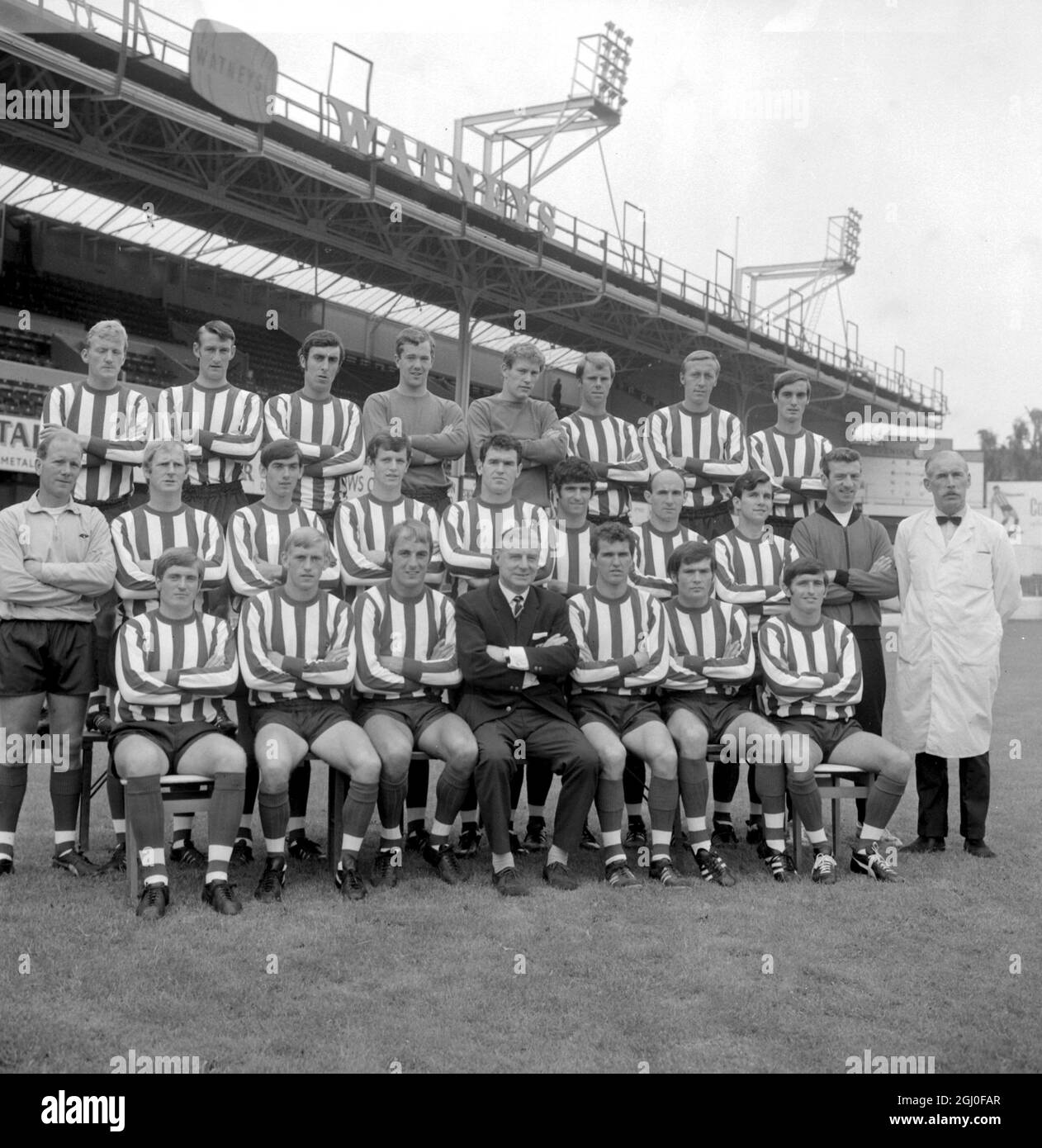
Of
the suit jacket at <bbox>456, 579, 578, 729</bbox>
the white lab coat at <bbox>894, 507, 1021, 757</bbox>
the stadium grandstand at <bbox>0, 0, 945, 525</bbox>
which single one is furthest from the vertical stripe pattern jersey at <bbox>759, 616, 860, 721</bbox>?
the stadium grandstand at <bbox>0, 0, 945, 525</bbox>

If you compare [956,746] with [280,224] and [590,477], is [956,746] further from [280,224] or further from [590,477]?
[280,224]

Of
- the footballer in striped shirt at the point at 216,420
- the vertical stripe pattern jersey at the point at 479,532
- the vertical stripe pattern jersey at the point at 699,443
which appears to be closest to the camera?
the vertical stripe pattern jersey at the point at 479,532

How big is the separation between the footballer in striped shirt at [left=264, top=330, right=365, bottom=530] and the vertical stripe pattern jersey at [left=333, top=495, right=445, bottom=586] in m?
0.29

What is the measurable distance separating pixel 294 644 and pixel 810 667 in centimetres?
240

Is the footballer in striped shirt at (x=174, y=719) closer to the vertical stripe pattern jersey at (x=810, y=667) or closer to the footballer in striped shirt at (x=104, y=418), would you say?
the footballer in striped shirt at (x=104, y=418)

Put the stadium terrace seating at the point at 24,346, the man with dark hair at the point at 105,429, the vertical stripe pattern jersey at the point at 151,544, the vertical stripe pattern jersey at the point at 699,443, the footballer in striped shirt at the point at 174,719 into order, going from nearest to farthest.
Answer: the footballer in striped shirt at the point at 174,719 → the vertical stripe pattern jersey at the point at 151,544 → the man with dark hair at the point at 105,429 → the vertical stripe pattern jersey at the point at 699,443 → the stadium terrace seating at the point at 24,346

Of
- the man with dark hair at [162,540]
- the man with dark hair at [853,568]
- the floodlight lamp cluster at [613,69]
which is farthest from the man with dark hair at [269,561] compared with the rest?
the floodlight lamp cluster at [613,69]

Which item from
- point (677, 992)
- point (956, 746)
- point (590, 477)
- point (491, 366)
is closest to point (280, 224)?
point (491, 366)

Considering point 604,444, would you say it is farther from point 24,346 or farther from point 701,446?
point 24,346

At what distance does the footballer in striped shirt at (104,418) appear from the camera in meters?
5.48

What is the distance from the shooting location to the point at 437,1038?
3234 mm

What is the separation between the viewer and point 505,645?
16.9ft

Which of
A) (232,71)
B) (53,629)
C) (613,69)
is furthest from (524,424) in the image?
(613,69)

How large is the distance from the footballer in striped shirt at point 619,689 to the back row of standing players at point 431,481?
0.36 metres
